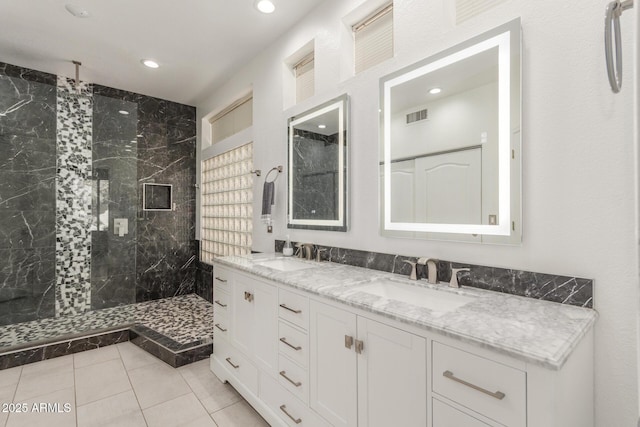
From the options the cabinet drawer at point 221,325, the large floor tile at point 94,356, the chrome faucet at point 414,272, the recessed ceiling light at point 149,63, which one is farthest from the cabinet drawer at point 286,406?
the recessed ceiling light at point 149,63

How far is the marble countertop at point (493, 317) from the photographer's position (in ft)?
2.69

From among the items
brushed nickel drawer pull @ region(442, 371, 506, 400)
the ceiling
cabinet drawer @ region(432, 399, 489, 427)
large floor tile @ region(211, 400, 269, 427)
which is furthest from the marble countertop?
the ceiling

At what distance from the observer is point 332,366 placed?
1365 mm

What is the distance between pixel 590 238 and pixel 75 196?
14.4ft

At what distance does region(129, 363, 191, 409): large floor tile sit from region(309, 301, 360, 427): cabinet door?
1307mm

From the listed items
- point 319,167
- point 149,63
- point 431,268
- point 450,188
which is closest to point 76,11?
point 149,63

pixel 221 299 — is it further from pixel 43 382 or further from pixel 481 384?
pixel 481 384

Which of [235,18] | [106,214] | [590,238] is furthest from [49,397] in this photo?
[590,238]

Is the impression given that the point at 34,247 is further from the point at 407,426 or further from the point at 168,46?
the point at 407,426

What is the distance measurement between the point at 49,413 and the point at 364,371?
2.18m

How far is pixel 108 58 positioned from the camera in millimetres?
3086

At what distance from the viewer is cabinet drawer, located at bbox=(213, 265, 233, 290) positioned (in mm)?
2252

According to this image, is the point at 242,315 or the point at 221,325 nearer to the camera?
the point at 242,315

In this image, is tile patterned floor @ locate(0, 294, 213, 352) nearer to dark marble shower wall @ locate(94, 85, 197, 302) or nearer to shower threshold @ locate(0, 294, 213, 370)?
shower threshold @ locate(0, 294, 213, 370)
